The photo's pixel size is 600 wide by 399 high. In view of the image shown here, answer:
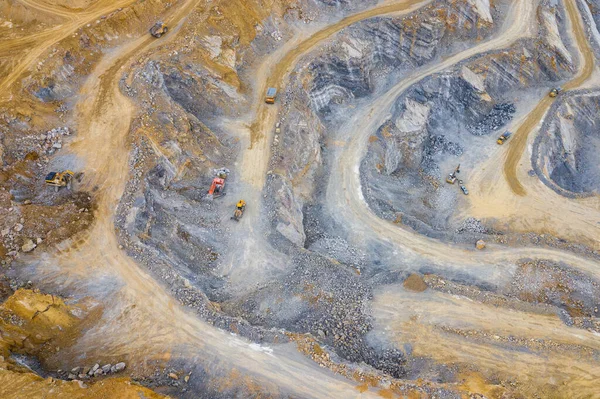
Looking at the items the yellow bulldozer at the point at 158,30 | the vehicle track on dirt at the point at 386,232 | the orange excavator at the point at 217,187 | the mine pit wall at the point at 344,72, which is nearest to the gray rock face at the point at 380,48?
the mine pit wall at the point at 344,72

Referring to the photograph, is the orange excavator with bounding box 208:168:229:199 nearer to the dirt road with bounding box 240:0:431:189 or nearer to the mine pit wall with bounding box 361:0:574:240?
the dirt road with bounding box 240:0:431:189

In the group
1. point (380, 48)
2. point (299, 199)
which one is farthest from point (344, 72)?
point (299, 199)

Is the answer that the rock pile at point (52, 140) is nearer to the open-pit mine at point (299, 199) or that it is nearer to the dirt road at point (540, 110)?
the open-pit mine at point (299, 199)

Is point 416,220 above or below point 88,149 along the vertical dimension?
below

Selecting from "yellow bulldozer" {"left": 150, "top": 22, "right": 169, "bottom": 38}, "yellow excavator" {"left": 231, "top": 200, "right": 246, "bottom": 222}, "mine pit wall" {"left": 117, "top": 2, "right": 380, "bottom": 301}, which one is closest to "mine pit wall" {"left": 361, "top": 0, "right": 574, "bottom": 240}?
"yellow excavator" {"left": 231, "top": 200, "right": 246, "bottom": 222}

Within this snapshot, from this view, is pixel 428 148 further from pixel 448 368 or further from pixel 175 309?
pixel 175 309

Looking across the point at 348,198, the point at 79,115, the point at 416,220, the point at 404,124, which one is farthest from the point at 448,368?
the point at 79,115

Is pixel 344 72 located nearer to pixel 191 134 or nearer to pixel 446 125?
pixel 446 125
